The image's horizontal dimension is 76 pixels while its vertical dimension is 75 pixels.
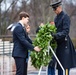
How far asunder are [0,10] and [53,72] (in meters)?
→ 26.3

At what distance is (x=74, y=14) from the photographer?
152 feet

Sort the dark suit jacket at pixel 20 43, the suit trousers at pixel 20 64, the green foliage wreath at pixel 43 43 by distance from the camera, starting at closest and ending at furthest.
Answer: the green foliage wreath at pixel 43 43
the dark suit jacket at pixel 20 43
the suit trousers at pixel 20 64

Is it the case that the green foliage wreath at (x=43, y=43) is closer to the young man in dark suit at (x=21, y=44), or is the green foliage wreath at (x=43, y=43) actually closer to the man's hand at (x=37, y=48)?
the man's hand at (x=37, y=48)

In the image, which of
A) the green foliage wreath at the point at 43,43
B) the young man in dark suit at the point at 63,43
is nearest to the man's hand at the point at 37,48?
the green foliage wreath at the point at 43,43

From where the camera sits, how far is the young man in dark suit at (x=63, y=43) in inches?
245

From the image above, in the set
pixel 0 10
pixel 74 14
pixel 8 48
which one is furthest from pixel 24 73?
pixel 74 14

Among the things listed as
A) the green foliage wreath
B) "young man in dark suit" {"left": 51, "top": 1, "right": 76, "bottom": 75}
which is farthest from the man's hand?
"young man in dark suit" {"left": 51, "top": 1, "right": 76, "bottom": 75}

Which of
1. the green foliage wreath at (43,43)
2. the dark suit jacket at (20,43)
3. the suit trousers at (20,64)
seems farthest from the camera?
the suit trousers at (20,64)

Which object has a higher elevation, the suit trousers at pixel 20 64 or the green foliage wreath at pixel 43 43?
the green foliage wreath at pixel 43 43

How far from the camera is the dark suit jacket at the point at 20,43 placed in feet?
20.4

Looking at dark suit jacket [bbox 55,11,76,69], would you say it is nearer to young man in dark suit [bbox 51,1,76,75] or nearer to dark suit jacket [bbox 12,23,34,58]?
young man in dark suit [bbox 51,1,76,75]

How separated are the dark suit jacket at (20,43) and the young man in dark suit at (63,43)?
0.56 metres

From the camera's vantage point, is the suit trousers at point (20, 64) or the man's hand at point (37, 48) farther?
the suit trousers at point (20, 64)

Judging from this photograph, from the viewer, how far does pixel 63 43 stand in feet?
20.8
